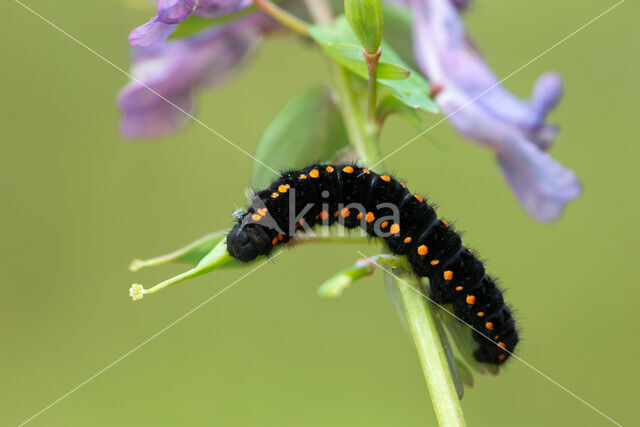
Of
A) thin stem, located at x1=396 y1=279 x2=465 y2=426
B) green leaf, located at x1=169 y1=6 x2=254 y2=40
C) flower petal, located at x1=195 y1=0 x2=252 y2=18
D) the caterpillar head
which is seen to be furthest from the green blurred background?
thin stem, located at x1=396 y1=279 x2=465 y2=426

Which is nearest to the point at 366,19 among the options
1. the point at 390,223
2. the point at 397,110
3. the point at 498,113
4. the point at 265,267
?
the point at 397,110

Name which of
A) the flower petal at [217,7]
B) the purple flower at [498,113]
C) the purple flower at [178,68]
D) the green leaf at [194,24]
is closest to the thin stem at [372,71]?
the purple flower at [498,113]

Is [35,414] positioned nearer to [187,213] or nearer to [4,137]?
[187,213]

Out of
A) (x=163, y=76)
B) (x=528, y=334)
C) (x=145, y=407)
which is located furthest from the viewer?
(x=528, y=334)

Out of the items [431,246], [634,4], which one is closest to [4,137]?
[431,246]

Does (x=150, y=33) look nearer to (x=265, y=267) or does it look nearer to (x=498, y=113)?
(x=498, y=113)
